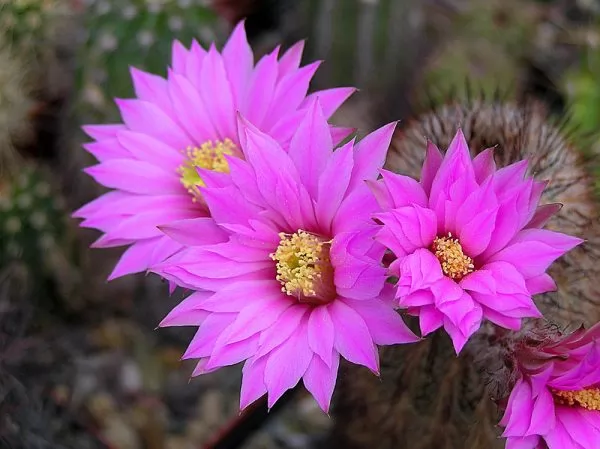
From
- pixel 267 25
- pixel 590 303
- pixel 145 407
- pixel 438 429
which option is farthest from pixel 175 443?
pixel 267 25

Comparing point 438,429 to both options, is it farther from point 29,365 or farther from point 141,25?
point 141,25

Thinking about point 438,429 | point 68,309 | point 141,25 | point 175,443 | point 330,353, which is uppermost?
point 141,25

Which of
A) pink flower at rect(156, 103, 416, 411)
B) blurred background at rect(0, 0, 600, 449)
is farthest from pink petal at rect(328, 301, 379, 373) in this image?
blurred background at rect(0, 0, 600, 449)

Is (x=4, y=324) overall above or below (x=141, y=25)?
below

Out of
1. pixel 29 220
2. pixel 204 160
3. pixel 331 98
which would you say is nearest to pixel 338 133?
pixel 331 98

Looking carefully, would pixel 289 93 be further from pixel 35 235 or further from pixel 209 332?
pixel 35 235

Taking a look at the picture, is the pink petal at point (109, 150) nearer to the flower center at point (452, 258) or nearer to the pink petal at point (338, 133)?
the pink petal at point (338, 133)

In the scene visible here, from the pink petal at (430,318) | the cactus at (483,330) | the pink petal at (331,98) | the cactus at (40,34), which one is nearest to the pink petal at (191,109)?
the pink petal at (331,98)
